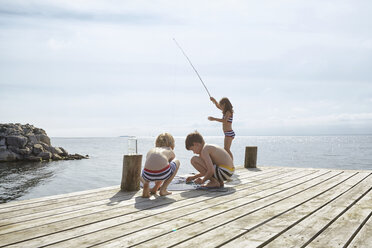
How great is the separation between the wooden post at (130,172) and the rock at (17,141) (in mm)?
28643

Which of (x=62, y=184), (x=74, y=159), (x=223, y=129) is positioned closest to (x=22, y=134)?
(x=74, y=159)

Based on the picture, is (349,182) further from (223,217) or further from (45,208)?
(45,208)

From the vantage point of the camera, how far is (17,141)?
29422 mm

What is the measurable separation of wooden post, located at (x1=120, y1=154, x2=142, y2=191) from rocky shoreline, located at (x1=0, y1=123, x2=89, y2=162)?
27.9 metres

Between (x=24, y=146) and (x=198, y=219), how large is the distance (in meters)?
31.1

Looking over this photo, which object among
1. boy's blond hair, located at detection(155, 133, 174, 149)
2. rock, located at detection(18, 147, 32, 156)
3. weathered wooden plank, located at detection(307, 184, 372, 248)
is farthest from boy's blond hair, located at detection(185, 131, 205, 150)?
rock, located at detection(18, 147, 32, 156)

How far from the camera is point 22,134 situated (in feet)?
101

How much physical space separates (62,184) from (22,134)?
1424 cm

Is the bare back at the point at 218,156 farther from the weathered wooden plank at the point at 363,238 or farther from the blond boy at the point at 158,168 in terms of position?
the weathered wooden plank at the point at 363,238

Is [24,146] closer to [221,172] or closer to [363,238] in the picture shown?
[221,172]

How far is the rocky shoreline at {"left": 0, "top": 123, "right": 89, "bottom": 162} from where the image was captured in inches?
1126

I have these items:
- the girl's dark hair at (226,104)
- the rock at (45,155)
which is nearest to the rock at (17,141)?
the rock at (45,155)

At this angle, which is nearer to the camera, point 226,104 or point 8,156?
point 226,104

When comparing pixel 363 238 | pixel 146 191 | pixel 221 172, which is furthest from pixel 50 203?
pixel 363 238
